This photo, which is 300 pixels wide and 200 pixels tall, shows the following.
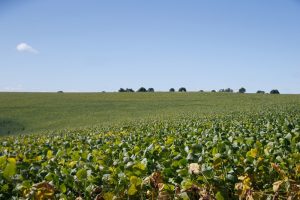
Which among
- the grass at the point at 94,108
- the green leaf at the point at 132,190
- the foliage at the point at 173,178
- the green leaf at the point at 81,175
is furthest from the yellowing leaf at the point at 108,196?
the grass at the point at 94,108

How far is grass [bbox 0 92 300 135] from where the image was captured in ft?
134

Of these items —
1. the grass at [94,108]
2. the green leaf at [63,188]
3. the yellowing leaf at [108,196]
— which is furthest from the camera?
the grass at [94,108]

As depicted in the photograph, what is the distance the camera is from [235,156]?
3.90m

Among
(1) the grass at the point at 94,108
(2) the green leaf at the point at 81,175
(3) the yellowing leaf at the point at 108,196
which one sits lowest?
(1) the grass at the point at 94,108

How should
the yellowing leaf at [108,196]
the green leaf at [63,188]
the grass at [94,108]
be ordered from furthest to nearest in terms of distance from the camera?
the grass at [94,108] → the green leaf at [63,188] → the yellowing leaf at [108,196]

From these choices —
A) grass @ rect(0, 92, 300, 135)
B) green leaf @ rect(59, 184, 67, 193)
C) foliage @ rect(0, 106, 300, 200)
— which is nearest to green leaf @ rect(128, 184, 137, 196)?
foliage @ rect(0, 106, 300, 200)

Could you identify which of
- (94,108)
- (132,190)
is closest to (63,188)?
(132,190)

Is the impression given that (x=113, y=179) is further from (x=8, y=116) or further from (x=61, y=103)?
(x=61, y=103)

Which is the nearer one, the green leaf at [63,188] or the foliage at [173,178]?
the foliage at [173,178]

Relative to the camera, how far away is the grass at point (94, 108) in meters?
40.9

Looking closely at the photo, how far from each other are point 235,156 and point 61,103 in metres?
57.4

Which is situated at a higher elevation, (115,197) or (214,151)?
(214,151)

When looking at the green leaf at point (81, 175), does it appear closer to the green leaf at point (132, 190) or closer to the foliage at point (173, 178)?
the foliage at point (173, 178)

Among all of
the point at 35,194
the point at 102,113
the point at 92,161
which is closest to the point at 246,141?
the point at 92,161
